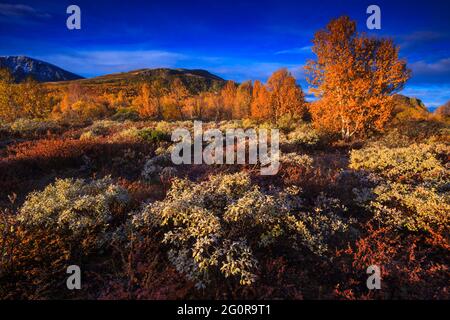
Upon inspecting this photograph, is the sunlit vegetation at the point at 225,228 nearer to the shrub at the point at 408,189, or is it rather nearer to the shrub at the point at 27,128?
the shrub at the point at 408,189

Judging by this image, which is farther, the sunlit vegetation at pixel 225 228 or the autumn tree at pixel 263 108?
the autumn tree at pixel 263 108

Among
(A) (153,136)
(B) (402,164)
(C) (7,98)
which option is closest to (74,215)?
(A) (153,136)

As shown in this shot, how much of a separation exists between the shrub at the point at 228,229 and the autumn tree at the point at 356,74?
→ 11.4m

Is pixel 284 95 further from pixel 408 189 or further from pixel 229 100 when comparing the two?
pixel 229 100

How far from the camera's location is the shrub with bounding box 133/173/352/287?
424 centimetres

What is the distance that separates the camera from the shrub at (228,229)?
167 inches

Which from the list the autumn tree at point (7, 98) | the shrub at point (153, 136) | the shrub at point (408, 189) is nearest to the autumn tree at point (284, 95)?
the shrub at point (153, 136)

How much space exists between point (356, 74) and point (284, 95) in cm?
1629

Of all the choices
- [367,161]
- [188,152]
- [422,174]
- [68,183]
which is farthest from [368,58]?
[68,183]

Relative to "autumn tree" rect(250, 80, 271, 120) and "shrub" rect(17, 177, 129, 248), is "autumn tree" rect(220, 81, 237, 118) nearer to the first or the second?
"autumn tree" rect(250, 80, 271, 120)

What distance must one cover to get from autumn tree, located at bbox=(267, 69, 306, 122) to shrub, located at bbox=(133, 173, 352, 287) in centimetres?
2536

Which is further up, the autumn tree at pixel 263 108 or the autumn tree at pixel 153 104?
the autumn tree at pixel 153 104

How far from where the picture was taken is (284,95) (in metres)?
30.9

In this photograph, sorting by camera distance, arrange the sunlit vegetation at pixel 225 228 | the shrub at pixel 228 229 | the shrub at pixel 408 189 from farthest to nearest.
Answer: the shrub at pixel 408 189
the shrub at pixel 228 229
the sunlit vegetation at pixel 225 228
